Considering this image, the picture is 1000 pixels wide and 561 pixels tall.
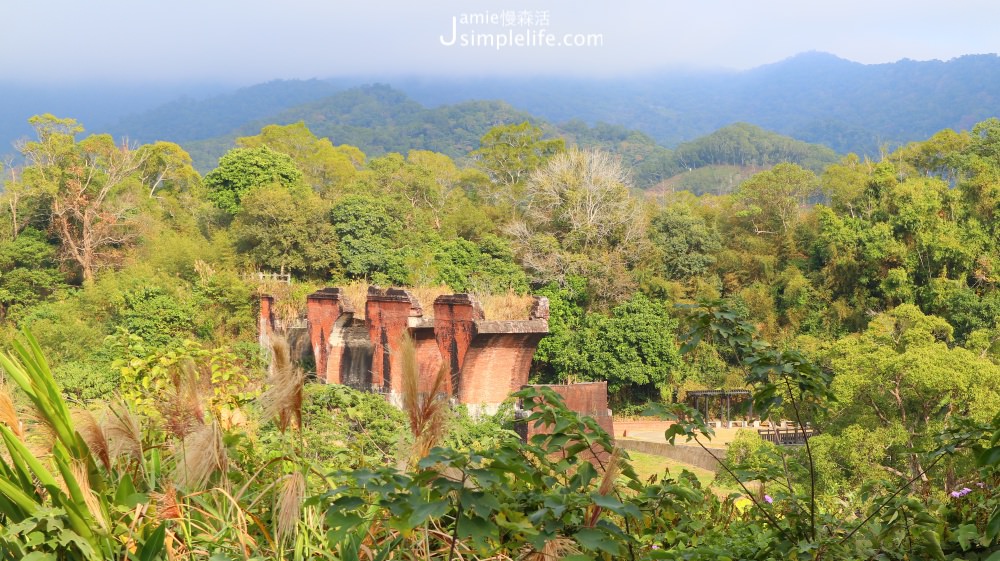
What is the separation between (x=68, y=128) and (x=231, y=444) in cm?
2248

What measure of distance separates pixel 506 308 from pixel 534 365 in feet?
27.5

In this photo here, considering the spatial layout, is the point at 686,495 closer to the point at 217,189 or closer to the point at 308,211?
the point at 308,211

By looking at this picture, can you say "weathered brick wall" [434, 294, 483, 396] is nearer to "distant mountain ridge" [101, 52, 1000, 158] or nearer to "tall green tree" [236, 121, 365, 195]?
"tall green tree" [236, 121, 365, 195]

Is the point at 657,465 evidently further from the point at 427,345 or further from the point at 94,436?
the point at 94,436

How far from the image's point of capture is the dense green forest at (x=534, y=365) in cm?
200

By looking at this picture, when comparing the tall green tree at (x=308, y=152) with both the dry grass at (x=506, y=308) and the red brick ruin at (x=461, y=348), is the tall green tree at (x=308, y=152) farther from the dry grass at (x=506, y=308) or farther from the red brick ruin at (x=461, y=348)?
the red brick ruin at (x=461, y=348)

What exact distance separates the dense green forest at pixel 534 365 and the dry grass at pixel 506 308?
1.87 metres

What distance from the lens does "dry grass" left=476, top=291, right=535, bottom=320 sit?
10.5 metres

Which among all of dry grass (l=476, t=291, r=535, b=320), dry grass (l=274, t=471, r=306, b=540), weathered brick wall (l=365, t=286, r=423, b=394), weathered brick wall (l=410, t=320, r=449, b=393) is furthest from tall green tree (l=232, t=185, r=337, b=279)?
dry grass (l=274, t=471, r=306, b=540)

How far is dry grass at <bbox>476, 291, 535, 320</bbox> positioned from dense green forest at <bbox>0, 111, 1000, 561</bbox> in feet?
6.15

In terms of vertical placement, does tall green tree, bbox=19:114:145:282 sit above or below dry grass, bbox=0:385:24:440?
below

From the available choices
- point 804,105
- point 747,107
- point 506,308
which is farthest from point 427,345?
point 747,107

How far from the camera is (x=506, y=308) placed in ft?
35.6

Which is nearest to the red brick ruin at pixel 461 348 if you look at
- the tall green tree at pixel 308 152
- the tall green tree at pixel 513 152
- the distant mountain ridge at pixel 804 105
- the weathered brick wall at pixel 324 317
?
the weathered brick wall at pixel 324 317
